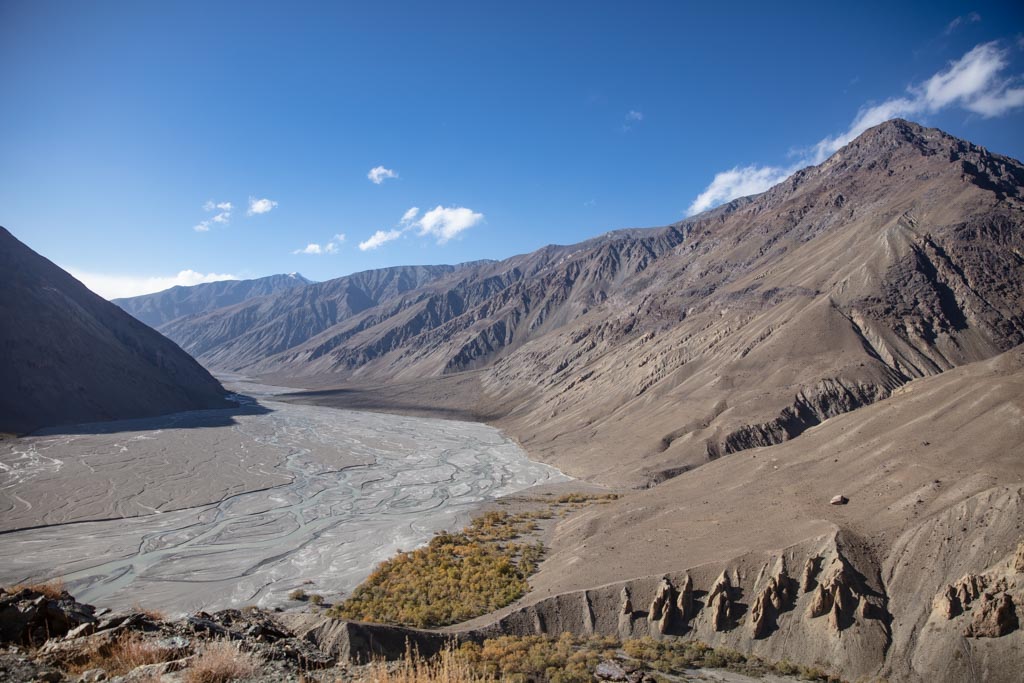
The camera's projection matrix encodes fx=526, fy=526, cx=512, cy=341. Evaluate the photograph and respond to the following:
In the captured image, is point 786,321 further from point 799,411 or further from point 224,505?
point 224,505

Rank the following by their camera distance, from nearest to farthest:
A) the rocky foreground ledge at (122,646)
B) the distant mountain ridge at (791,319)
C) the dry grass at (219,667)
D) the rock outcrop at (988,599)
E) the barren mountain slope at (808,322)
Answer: the dry grass at (219,667) → the rocky foreground ledge at (122,646) → the rock outcrop at (988,599) → the barren mountain slope at (808,322) → the distant mountain ridge at (791,319)

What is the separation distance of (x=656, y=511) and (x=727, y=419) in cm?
2260

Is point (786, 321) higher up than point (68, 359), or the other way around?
point (68, 359)

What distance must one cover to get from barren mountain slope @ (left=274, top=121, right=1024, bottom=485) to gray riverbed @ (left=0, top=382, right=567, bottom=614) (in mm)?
13401

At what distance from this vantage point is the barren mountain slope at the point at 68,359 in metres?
71.4

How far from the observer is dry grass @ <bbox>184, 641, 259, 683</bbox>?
7051 millimetres

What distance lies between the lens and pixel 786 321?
58969 millimetres

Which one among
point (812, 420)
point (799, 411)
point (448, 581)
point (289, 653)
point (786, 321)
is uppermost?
point (786, 321)

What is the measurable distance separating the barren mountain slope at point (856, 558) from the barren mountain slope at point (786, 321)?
61.1 feet

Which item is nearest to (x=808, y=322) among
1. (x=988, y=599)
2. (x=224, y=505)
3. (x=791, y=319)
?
(x=791, y=319)

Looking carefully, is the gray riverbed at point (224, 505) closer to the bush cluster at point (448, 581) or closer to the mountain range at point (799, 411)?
the bush cluster at point (448, 581)

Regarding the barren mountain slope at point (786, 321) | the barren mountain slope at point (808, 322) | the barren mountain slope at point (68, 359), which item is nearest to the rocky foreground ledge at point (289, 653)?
the barren mountain slope at point (786, 321)

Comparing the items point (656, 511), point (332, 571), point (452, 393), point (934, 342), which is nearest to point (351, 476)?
point (332, 571)

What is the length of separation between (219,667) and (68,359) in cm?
9496
